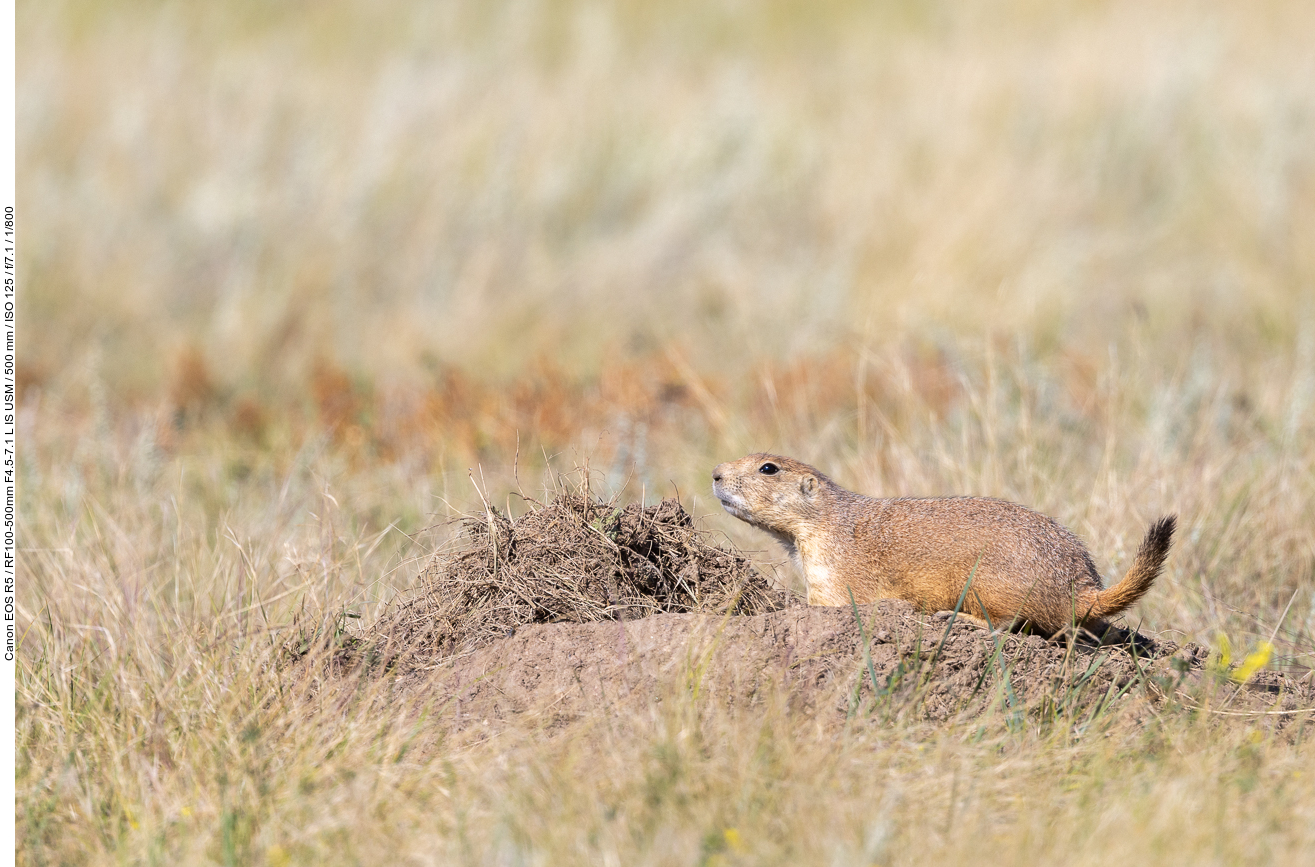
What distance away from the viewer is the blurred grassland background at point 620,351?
3168 mm

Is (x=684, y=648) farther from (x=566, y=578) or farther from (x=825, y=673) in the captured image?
(x=566, y=578)

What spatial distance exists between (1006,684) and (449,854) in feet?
4.73

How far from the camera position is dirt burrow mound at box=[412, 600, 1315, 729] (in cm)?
351

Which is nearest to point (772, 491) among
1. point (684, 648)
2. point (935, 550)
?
point (935, 550)

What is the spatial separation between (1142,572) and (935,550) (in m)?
0.55

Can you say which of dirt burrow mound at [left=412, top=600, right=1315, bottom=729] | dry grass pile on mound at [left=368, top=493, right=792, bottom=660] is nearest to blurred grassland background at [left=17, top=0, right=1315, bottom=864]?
dirt burrow mound at [left=412, top=600, right=1315, bottom=729]

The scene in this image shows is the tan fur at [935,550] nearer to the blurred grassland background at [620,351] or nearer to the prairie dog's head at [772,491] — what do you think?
the prairie dog's head at [772,491]

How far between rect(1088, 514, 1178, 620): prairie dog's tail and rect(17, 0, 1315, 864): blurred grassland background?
35cm

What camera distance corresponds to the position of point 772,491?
173 inches

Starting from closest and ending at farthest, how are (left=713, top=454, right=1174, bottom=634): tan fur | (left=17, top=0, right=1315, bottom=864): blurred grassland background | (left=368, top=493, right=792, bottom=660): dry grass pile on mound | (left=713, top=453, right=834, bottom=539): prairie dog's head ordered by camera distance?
A: 1. (left=17, top=0, right=1315, bottom=864): blurred grassland background
2. (left=713, top=454, right=1174, bottom=634): tan fur
3. (left=368, top=493, right=792, bottom=660): dry grass pile on mound
4. (left=713, top=453, right=834, bottom=539): prairie dog's head

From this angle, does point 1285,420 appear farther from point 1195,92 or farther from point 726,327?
point 1195,92

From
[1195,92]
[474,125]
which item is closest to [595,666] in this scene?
[474,125]

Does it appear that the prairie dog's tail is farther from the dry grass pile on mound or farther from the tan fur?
the dry grass pile on mound

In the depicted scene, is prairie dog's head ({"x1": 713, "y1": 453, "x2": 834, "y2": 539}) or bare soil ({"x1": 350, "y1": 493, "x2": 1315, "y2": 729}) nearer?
bare soil ({"x1": 350, "y1": 493, "x2": 1315, "y2": 729})
